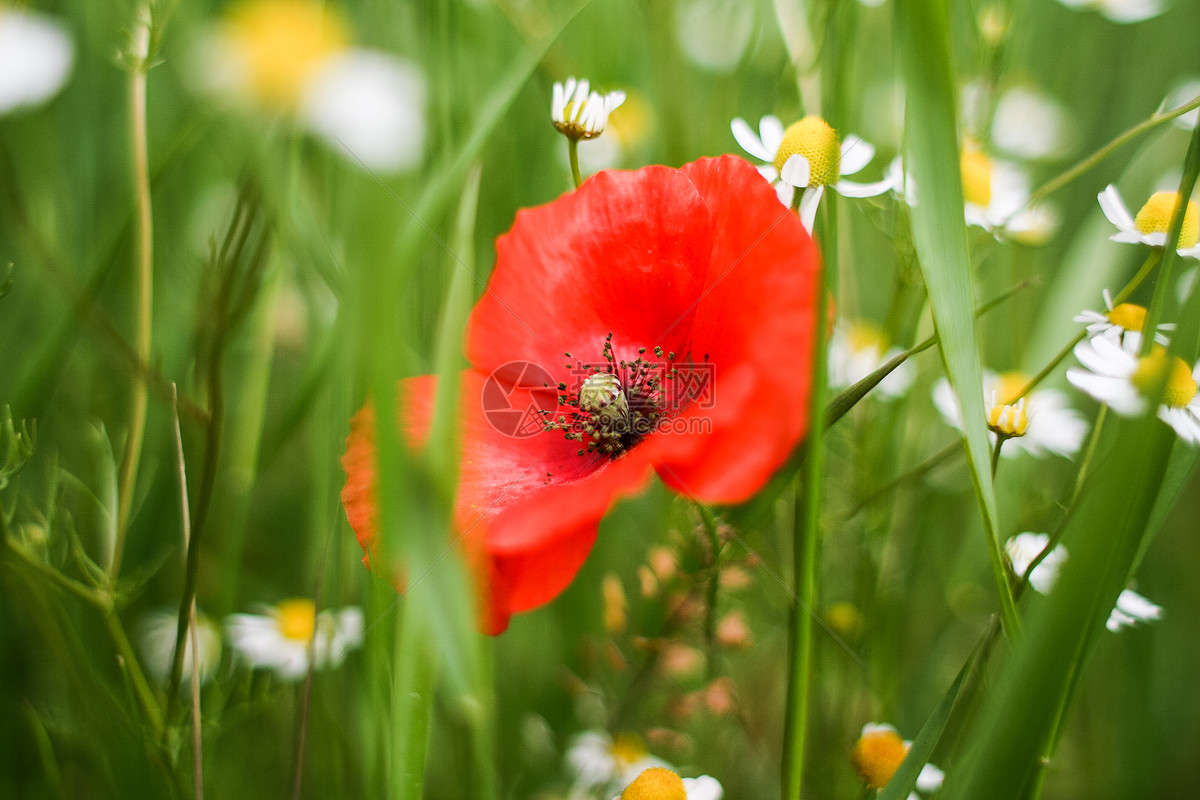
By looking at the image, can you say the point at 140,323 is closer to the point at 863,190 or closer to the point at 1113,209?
the point at 863,190

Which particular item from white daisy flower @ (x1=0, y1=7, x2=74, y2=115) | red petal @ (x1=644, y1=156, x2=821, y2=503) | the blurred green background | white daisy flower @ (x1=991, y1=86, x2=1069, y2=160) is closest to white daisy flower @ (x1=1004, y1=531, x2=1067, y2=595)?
the blurred green background

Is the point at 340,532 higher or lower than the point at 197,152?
lower

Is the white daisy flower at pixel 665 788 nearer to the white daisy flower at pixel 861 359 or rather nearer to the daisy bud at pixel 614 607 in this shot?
the daisy bud at pixel 614 607

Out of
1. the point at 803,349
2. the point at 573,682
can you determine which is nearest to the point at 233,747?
the point at 573,682

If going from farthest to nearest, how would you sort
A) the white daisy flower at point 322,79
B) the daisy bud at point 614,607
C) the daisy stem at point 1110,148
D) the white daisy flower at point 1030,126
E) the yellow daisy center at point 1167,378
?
the white daisy flower at point 1030,126 → the daisy bud at point 614,607 → the white daisy flower at point 322,79 → the daisy stem at point 1110,148 → the yellow daisy center at point 1167,378

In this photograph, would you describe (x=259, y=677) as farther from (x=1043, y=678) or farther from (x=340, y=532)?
(x=1043, y=678)

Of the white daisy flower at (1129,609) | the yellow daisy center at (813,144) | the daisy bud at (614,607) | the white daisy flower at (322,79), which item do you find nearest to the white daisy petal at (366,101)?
the white daisy flower at (322,79)
